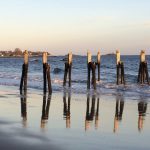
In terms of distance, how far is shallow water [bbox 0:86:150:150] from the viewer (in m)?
10.1

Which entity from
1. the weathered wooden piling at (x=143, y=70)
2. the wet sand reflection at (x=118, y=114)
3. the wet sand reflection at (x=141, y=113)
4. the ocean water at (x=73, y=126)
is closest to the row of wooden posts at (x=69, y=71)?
the weathered wooden piling at (x=143, y=70)

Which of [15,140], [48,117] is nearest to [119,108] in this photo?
[48,117]

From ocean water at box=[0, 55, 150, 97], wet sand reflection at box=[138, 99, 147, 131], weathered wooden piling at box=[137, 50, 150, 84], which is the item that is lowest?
ocean water at box=[0, 55, 150, 97]

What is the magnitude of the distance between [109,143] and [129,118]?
4.17 m

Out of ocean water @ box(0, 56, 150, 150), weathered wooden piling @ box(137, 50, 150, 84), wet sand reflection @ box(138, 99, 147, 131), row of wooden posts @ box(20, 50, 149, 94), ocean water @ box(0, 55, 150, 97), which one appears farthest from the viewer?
weathered wooden piling @ box(137, 50, 150, 84)

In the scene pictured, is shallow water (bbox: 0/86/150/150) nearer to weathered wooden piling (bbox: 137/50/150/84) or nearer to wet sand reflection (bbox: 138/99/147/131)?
wet sand reflection (bbox: 138/99/147/131)

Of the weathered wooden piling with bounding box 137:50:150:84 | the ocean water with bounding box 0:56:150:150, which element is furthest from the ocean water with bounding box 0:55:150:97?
the ocean water with bounding box 0:56:150:150

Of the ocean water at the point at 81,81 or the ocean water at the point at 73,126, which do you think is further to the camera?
the ocean water at the point at 81,81

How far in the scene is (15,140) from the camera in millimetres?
10391

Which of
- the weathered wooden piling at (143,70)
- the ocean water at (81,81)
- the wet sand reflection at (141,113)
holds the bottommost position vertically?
the ocean water at (81,81)

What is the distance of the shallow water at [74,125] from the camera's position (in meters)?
10.1

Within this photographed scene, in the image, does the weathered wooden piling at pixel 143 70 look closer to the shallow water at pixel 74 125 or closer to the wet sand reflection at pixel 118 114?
the wet sand reflection at pixel 118 114

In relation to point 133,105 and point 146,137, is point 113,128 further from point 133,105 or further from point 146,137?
point 133,105

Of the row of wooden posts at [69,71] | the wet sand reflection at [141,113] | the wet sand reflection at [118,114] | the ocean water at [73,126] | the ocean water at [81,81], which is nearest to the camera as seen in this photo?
the ocean water at [73,126]
